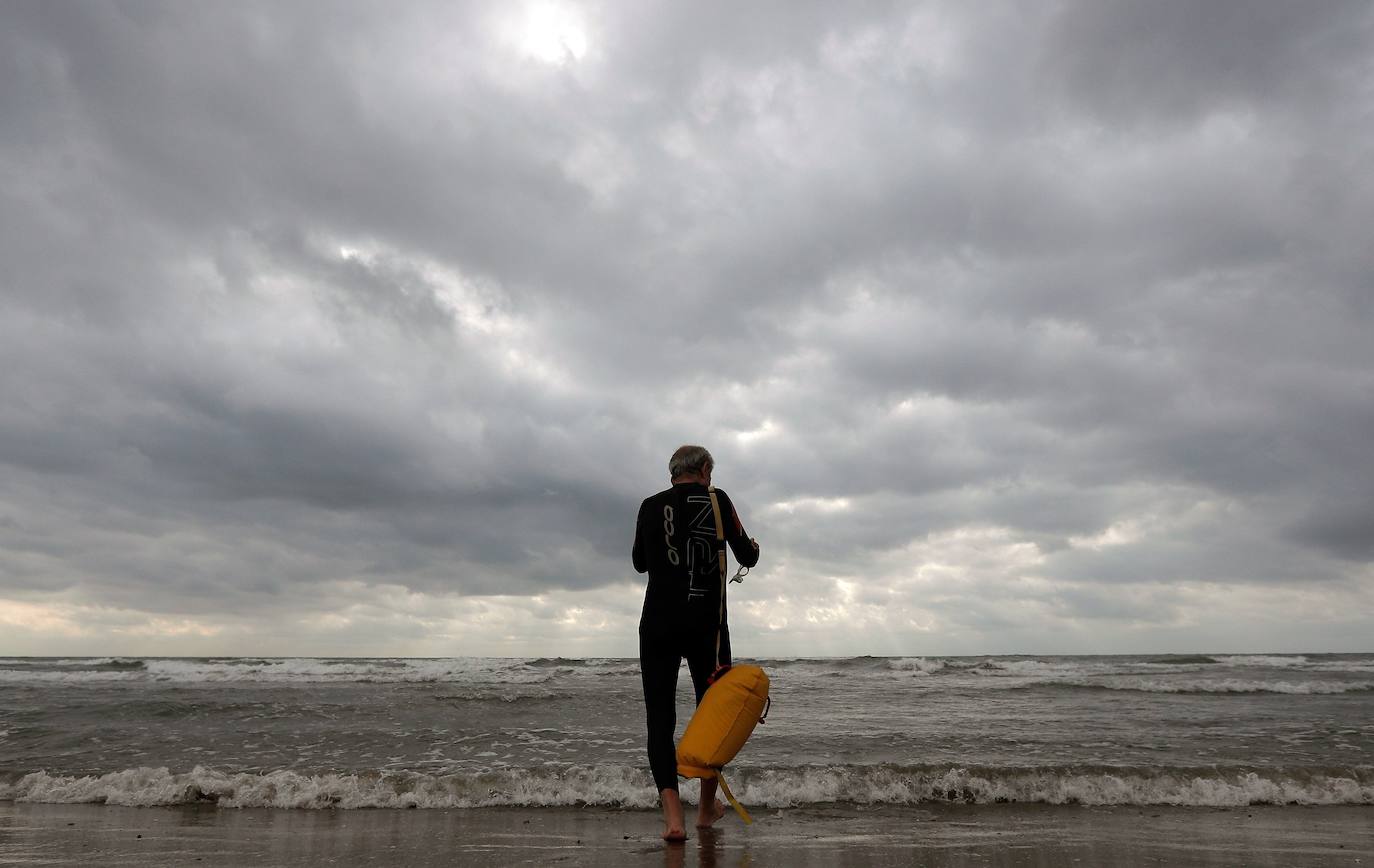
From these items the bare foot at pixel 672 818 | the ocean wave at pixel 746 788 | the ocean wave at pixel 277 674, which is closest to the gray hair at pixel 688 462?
the bare foot at pixel 672 818

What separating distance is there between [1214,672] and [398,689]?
25.2m

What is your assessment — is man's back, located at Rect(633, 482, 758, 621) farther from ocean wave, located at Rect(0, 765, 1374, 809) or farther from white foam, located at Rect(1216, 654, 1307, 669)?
white foam, located at Rect(1216, 654, 1307, 669)

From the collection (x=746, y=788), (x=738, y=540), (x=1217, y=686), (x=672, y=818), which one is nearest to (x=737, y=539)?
(x=738, y=540)

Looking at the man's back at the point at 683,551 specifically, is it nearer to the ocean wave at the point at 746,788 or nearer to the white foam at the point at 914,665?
the ocean wave at the point at 746,788

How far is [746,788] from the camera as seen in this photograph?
623 centimetres

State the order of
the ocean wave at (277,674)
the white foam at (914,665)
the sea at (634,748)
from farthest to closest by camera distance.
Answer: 1. the white foam at (914,665)
2. the ocean wave at (277,674)
3. the sea at (634,748)

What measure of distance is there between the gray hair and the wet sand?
1876mm

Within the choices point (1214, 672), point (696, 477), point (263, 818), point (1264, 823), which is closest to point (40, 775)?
point (263, 818)

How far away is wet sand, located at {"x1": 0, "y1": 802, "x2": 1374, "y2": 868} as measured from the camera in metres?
4.00

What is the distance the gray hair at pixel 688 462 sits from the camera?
4312 millimetres

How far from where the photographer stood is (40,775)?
264 inches

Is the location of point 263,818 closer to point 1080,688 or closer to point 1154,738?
point 1154,738

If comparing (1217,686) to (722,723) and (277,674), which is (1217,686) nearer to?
(722,723)

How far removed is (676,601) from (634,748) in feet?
17.7
